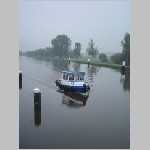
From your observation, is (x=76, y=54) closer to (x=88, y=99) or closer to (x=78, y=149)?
(x=88, y=99)

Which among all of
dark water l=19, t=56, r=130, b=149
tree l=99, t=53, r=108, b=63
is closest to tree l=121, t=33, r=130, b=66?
tree l=99, t=53, r=108, b=63

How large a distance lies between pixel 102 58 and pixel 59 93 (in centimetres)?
2190

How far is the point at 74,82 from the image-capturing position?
13.2 metres

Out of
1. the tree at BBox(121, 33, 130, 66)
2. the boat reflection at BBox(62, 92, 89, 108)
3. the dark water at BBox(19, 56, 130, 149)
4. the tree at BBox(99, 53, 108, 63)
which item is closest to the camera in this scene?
the dark water at BBox(19, 56, 130, 149)

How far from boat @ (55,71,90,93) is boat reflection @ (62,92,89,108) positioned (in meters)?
0.22

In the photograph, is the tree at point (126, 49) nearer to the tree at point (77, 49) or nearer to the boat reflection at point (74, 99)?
the boat reflection at point (74, 99)

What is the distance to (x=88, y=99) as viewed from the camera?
482 inches

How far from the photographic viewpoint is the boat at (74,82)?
13.1 meters

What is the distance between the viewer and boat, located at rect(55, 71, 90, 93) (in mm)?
13141

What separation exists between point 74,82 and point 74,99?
1.24 meters

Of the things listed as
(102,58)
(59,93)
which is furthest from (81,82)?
(102,58)

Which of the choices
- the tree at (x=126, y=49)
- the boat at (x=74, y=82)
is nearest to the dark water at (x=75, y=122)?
the boat at (x=74, y=82)

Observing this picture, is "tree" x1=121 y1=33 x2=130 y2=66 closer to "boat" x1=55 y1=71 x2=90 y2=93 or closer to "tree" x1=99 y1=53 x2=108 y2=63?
"tree" x1=99 y1=53 x2=108 y2=63

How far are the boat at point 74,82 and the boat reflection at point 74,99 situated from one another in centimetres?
22
